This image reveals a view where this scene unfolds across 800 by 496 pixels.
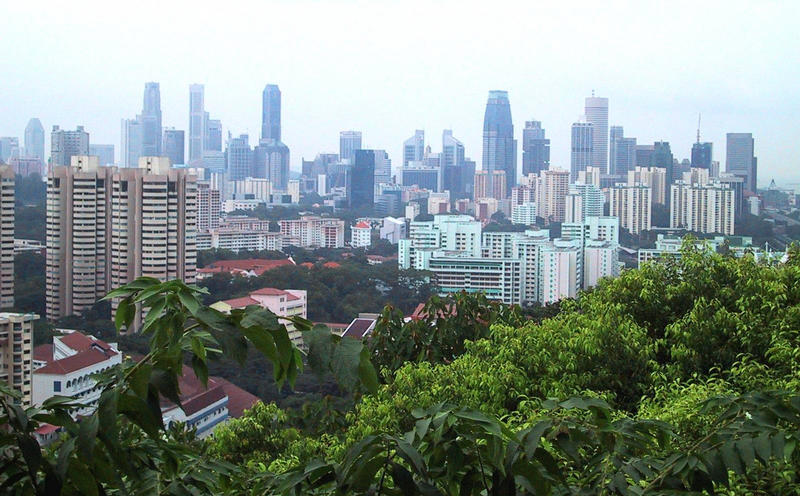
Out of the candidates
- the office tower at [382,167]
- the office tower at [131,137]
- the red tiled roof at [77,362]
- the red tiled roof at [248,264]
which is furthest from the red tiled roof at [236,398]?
the office tower at [382,167]

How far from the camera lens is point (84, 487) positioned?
0.54 metres

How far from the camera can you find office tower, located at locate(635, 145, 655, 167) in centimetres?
2006

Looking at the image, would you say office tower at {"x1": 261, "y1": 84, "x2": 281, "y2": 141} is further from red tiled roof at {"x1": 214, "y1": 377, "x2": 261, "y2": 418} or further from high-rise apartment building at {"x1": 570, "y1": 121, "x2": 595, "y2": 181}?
red tiled roof at {"x1": 214, "y1": 377, "x2": 261, "y2": 418}

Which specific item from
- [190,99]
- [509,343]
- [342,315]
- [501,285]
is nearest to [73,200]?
[342,315]

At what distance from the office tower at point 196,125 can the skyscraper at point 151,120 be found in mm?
2176

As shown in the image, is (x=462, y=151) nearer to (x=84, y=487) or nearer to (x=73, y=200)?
(x=73, y=200)

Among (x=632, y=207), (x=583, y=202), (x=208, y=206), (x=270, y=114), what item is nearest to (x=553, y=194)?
(x=583, y=202)

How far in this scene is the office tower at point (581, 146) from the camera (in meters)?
22.4

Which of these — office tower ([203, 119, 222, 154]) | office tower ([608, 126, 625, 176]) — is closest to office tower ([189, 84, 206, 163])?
office tower ([203, 119, 222, 154])

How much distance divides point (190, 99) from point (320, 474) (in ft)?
82.7

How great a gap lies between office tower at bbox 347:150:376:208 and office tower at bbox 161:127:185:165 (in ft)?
15.3

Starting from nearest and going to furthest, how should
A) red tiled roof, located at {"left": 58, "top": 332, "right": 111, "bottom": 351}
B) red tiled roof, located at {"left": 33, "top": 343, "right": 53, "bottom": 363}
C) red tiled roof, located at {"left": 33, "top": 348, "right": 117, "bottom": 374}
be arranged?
red tiled roof, located at {"left": 33, "top": 348, "right": 117, "bottom": 374}, red tiled roof, located at {"left": 33, "top": 343, "right": 53, "bottom": 363}, red tiled roof, located at {"left": 58, "top": 332, "right": 111, "bottom": 351}

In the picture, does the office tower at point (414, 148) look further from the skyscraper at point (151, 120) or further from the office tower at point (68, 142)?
the office tower at point (68, 142)

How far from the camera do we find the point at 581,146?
2264 cm
